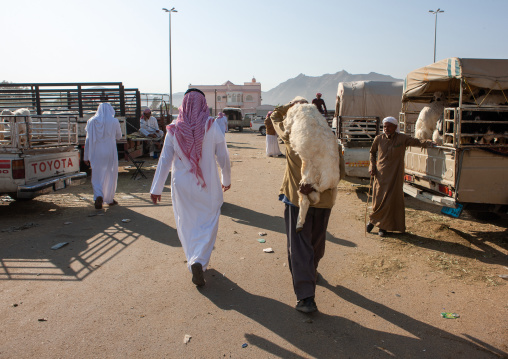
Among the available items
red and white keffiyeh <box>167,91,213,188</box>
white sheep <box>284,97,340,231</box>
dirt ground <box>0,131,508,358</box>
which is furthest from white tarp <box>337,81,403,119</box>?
white sheep <box>284,97,340,231</box>

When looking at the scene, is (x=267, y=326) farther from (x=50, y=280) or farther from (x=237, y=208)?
(x=237, y=208)

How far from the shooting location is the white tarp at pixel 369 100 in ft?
40.3

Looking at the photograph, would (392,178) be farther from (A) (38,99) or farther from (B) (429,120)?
(A) (38,99)

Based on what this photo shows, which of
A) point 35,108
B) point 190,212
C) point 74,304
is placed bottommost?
point 74,304

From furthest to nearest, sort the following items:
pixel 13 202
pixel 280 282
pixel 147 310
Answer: pixel 13 202 < pixel 280 282 < pixel 147 310

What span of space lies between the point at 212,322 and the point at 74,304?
1.35 meters

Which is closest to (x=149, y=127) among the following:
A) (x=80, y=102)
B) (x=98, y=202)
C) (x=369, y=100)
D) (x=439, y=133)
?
(x=80, y=102)

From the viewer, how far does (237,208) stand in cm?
768

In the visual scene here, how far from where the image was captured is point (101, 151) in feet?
25.0

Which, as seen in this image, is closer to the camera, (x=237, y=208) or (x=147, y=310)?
(x=147, y=310)

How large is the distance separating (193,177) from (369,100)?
30.6ft

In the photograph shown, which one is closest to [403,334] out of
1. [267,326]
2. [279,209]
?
[267,326]

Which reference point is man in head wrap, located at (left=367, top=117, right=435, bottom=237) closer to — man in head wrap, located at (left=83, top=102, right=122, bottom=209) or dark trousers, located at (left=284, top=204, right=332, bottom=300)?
dark trousers, located at (left=284, top=204, right=332, bottom=300)

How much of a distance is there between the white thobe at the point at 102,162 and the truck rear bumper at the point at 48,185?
451 mm
